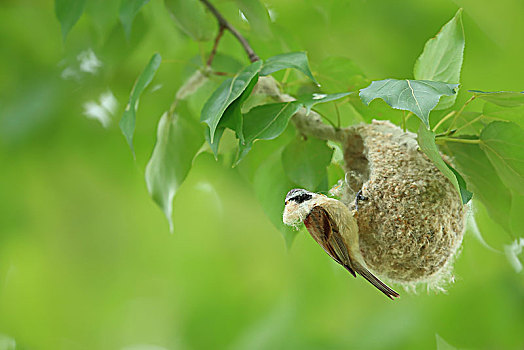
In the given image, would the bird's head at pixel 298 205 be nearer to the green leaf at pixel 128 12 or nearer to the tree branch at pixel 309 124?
the tree branch at pixel 309 124

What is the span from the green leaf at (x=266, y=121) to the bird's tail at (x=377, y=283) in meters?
0.23

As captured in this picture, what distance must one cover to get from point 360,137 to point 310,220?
276 millimetres

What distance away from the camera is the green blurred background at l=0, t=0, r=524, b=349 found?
1.47m

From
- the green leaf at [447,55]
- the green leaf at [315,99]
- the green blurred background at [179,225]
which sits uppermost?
the green leaf at [315,99]

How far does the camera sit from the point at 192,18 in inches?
42.4

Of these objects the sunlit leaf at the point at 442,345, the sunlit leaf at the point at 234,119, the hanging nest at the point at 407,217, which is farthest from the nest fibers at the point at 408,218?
the sunlit leaf at the point at 442,345

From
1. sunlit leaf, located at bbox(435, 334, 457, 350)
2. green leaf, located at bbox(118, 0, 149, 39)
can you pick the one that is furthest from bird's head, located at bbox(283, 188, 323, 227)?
sunlit leaf, located at bbox(435, 334, 457, 350)

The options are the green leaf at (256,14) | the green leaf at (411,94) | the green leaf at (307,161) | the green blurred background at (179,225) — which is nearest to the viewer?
the green leaf at (411,94)

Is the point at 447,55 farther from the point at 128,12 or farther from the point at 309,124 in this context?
the point at 128,12

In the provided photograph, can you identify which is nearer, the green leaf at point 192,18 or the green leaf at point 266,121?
the green leaf at point 266,121

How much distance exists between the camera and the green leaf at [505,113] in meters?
0.77

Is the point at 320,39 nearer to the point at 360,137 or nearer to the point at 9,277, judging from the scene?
the point at 360,137

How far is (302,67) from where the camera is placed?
0.81m

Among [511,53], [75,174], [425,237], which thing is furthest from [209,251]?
[425,237]
